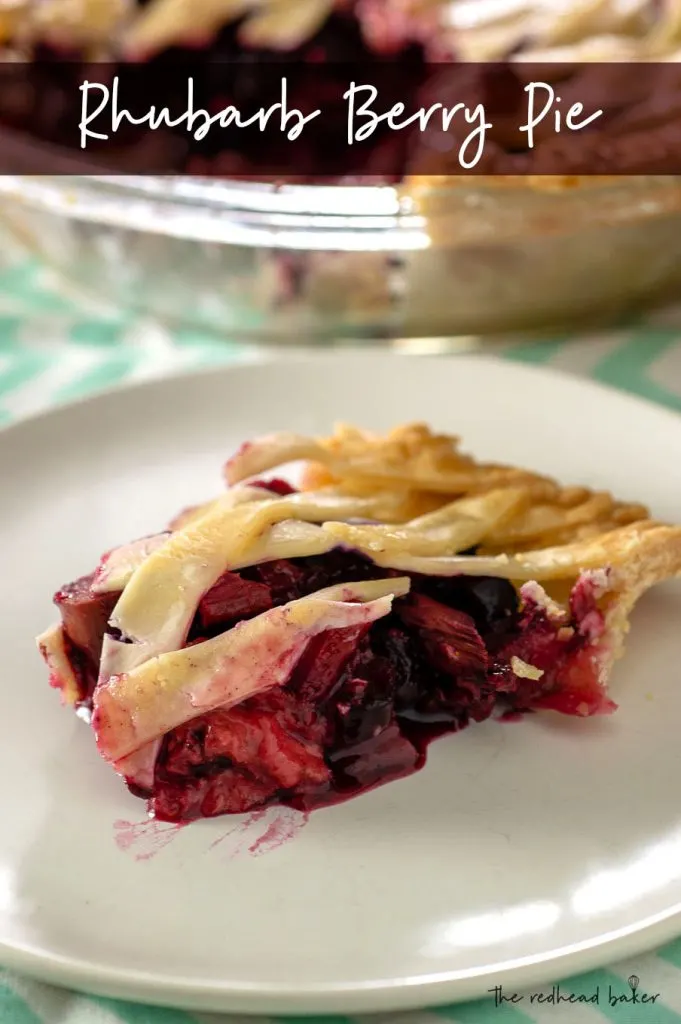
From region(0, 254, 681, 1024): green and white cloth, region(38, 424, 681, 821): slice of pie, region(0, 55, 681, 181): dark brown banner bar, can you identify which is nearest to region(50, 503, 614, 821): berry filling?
region(38, 424, 681, 821): slice of pie

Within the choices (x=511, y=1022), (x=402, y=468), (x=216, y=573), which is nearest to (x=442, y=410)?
(x=402, y=468)

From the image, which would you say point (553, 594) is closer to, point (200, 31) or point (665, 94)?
point (665, 94)

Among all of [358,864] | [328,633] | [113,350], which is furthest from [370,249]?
[358,864]

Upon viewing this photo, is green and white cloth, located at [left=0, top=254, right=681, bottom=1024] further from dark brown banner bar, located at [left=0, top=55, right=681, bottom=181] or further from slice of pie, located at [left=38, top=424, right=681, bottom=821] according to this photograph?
slice of pie, located at [left=38, top=424, right=681, bottom=821]

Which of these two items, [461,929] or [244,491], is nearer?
[461,929]

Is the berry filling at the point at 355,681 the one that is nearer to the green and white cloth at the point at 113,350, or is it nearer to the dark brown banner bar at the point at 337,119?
the green and white cloth at the point at 113,350

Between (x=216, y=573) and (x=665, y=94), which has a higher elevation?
(x=665, y=94)

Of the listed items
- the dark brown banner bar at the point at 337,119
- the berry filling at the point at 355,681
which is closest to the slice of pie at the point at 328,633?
the berry filling at the point at 355,681
